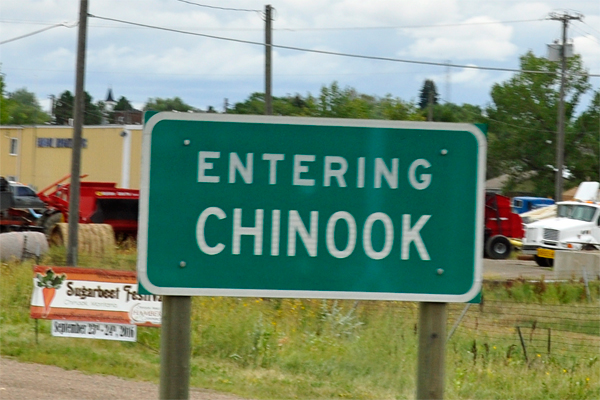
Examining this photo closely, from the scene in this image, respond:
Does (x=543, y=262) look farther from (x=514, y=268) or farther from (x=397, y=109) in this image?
(x=397, y=109)

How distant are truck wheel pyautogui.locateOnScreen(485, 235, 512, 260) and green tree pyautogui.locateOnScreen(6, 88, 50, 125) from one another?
231 feet

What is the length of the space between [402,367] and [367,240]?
6.74 m

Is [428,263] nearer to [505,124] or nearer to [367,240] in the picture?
[367,240]

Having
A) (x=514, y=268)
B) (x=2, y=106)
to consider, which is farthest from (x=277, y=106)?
(x=514, y=268)

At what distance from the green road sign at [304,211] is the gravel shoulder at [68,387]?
202 inches

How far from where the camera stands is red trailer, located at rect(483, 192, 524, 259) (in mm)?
30828

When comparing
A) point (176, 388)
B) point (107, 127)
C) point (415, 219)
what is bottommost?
point (176, 388)

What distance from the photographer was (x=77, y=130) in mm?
19594

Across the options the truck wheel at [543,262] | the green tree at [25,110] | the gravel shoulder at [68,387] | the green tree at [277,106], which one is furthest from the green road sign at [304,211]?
the green tree at [25,110]

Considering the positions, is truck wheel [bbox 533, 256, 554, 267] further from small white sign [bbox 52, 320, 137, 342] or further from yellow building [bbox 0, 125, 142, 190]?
yellow building [bbox 0, 125, 142, 190]

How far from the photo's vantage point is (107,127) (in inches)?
1948

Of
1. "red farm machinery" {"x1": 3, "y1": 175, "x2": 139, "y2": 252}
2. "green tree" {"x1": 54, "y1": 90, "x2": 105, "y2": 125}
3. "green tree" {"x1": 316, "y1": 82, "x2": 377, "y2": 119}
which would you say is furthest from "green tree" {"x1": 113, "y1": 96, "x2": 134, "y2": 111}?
"red farm machinery" {"x1": 3, "y1": 175, "x2": 139, "y2": 252}

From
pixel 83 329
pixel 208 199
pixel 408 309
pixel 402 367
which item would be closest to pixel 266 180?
pixel 208 199

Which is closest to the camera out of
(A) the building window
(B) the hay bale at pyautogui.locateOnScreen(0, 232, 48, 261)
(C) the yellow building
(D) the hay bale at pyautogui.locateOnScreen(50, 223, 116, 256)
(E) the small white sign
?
(E) the small white sign
